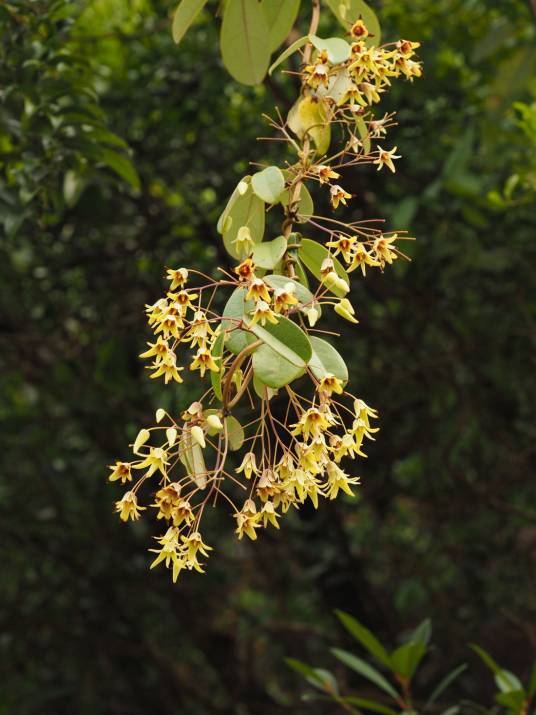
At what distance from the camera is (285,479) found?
0.81 meters

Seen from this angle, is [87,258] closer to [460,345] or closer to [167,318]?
[460,345]

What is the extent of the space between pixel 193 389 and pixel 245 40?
103cm

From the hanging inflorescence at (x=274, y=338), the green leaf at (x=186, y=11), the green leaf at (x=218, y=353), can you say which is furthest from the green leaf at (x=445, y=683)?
the green leaf at (x=186, y=11)

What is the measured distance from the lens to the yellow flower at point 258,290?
73cm

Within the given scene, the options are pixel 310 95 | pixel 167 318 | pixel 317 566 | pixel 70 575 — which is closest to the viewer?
pixel 167 318

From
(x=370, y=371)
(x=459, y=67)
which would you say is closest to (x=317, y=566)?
(x=370, y=371)

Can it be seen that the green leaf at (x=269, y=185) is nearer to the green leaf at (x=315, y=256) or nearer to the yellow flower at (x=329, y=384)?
the green leaf at (x=315, y=256)

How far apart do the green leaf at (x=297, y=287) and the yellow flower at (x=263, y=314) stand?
0.12 feet

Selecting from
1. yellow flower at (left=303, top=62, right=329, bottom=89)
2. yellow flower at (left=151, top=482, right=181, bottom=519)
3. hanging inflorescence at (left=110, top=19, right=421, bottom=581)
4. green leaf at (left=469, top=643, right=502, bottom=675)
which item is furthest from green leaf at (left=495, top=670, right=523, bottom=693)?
yellow flower at (left=303, top=62, right=329, bottom=89)

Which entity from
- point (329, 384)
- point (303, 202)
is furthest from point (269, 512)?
point (303, 202)

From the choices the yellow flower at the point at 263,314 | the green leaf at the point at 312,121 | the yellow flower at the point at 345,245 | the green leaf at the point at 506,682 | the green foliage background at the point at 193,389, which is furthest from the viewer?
the green foliage background at the point at 193,389

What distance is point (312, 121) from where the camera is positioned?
0.93 meters

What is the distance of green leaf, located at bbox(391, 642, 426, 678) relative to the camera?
1331 millimetres

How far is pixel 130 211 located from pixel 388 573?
1384 millimetres
